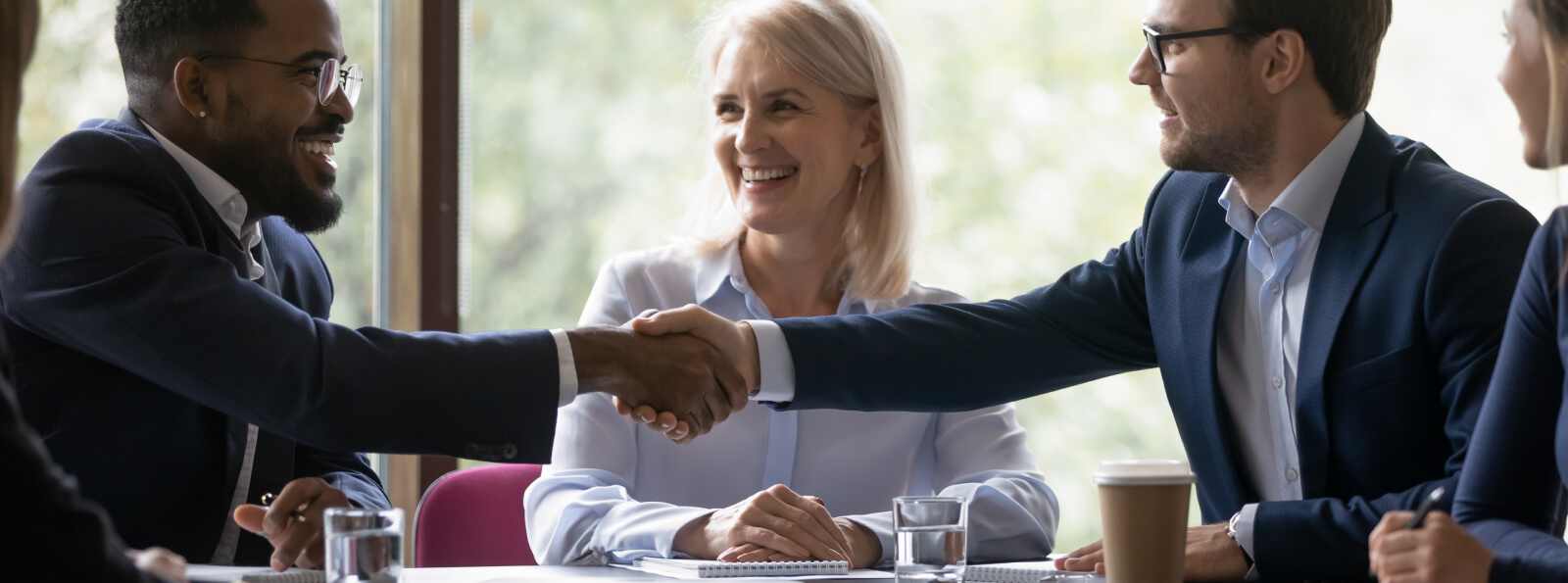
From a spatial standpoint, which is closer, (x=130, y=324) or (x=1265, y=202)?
(x=130, y=324)

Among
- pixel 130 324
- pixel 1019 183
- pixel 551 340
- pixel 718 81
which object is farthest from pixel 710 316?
pixel 1019 183

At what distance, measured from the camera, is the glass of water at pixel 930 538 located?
144 cm

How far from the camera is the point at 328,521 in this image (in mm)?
1310

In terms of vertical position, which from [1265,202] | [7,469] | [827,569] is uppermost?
[1265,202]

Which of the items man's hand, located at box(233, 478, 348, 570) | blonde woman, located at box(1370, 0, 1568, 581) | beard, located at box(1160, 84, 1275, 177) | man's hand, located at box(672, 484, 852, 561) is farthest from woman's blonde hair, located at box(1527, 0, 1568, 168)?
man's hand, located at box(233, 478, 348, 570)

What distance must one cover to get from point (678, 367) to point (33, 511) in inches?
52.6

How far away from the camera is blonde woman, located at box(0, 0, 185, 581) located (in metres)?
0.94

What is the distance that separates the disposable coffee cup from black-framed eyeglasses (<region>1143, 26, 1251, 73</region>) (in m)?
0.97

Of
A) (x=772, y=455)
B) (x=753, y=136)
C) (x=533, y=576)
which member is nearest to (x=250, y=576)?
(x=533, y=576)

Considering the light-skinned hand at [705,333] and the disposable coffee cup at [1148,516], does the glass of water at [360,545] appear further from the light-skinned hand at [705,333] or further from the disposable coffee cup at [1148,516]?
the light-skinned hand at [705,333]

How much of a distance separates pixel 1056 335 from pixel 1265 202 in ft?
1.42

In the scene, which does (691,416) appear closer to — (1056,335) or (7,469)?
(1056,335)

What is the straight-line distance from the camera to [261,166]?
2109mm

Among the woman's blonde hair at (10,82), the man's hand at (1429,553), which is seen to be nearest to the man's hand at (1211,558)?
the man's hand at (1429,553)
